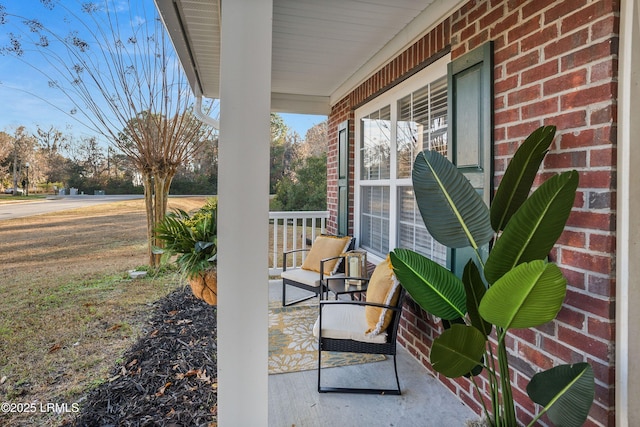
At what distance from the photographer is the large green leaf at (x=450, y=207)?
4.72 feet

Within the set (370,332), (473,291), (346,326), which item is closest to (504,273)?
(473,291)

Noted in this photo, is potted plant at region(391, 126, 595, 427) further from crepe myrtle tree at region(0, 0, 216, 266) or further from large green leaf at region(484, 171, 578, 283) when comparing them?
crepe myrtle tree at region(0, 0, 216, 266)

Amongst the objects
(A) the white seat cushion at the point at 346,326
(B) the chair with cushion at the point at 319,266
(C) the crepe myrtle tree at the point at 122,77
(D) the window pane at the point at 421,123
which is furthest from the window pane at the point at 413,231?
(C) the crepe myrtle tree at the point at 122,77

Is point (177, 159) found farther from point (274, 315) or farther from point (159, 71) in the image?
point (274, 315)

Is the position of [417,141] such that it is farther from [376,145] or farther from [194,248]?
[194,248]

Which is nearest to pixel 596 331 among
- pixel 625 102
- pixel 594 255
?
pixel 594 255

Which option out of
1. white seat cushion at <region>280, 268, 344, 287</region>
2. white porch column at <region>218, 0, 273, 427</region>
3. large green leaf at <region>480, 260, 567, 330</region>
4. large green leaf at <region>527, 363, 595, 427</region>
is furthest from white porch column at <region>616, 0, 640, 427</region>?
white seat cushion at <region>280, 268, 344, 287</region>

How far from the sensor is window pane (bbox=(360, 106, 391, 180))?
138 inches

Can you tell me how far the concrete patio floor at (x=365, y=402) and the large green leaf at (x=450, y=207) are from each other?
1.06m

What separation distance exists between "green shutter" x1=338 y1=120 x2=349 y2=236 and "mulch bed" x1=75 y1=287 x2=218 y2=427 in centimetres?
211

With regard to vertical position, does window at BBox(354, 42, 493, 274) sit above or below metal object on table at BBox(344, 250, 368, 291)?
above

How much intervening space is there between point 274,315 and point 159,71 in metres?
2.68

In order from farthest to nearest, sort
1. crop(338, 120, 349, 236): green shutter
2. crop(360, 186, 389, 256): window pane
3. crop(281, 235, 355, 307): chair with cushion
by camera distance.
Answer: crop(338, 120, 349, 236): green shutter < crop(281, 235, 355, 307): chair with cushion < crop(360, 186, 389, 256): window pane

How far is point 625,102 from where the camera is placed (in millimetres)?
1259
